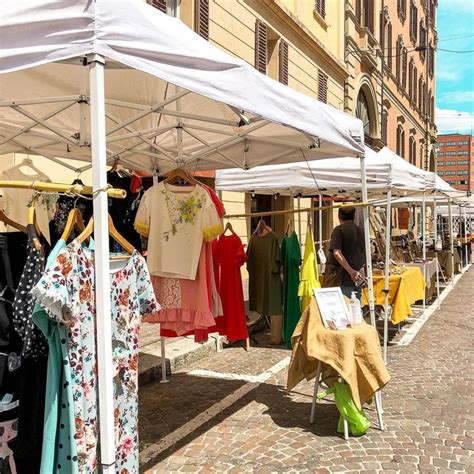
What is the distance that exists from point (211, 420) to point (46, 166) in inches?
177

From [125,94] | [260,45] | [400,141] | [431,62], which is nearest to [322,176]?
[125,94]

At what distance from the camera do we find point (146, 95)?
4277 millimetres

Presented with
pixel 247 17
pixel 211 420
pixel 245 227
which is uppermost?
pixel 247 17

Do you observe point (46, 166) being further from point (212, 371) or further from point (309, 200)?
point (309, 200)

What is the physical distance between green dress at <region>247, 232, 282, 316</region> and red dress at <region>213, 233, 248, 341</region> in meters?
1.47

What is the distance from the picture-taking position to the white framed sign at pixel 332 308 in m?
4.29

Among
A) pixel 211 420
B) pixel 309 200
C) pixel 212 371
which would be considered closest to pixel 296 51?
pixel 309 200

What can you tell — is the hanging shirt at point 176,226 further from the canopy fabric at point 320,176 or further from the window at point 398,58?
the window at point 398,58

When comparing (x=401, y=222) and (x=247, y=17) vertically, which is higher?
(x=247, y=17)

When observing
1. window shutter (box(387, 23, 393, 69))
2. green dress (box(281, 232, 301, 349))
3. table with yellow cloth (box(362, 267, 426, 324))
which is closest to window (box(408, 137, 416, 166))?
window shutter (box(387, 23, 393, 69))

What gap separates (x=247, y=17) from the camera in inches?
484

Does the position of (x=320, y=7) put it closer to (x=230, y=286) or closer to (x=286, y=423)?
(x=230, y=286)

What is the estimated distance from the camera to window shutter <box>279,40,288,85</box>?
14220mm

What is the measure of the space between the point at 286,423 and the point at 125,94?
3.06 meters
